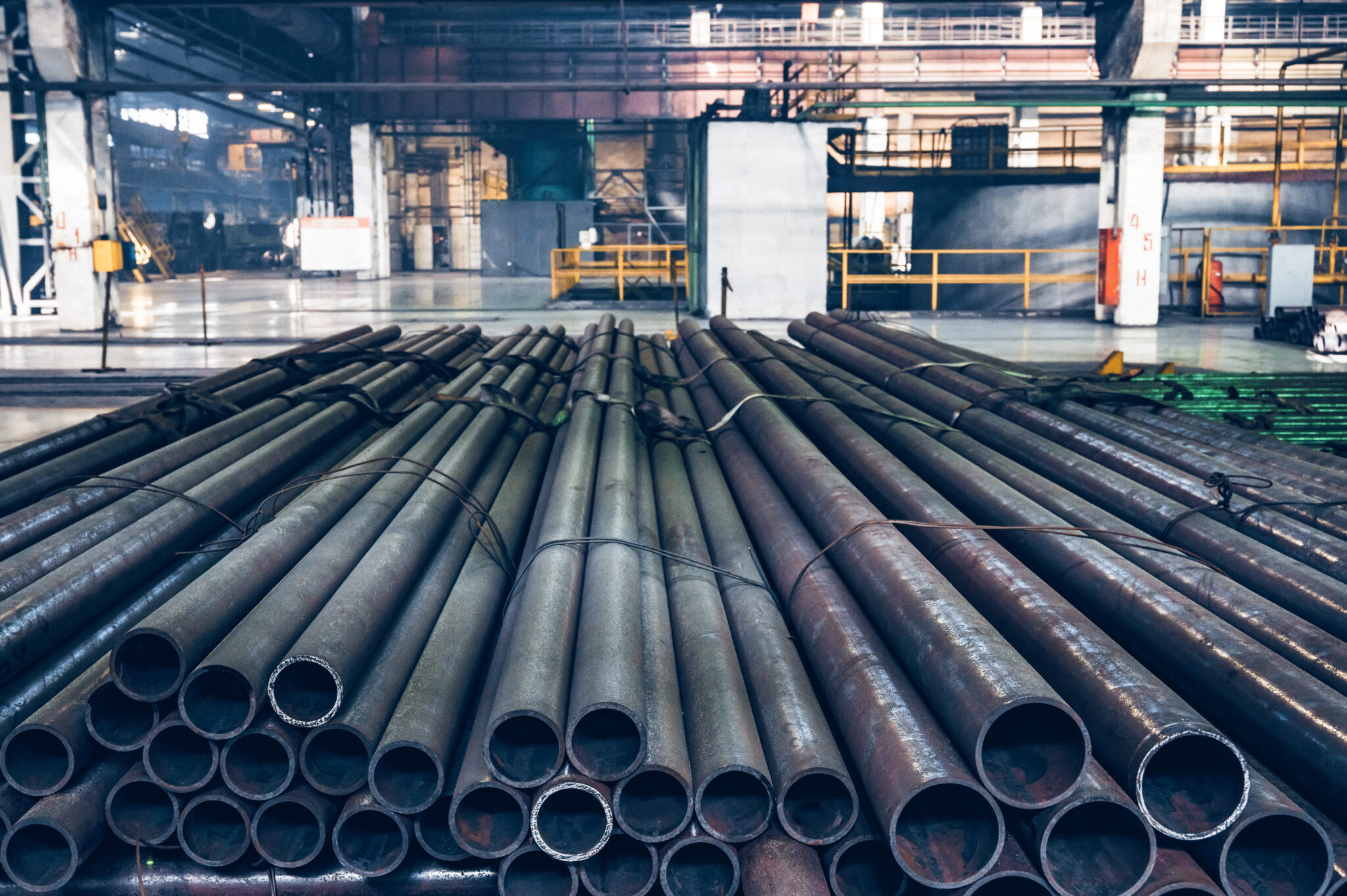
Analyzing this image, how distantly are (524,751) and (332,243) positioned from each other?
74.2 feet

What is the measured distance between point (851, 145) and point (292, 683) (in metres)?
22.5

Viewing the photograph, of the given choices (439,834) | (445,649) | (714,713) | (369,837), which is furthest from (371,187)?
(714,713)

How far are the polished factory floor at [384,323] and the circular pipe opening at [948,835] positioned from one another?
8481mm

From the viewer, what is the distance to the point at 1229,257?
20.7 meters

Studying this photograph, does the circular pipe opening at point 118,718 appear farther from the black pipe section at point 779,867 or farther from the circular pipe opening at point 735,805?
the black pipe section at point 779,867

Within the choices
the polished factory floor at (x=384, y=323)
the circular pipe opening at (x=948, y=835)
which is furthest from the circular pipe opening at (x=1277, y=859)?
the polished factory floor at (x=384, y=323)

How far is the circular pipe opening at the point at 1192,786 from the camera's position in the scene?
2.13 m

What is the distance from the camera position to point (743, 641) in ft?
10.1

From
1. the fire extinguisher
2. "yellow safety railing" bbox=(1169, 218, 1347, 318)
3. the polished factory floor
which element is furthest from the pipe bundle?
the fire extinguisher

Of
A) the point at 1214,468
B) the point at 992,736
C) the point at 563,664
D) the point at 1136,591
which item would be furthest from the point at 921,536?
the point at 1214,468

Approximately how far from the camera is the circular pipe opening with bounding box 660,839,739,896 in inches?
94.5

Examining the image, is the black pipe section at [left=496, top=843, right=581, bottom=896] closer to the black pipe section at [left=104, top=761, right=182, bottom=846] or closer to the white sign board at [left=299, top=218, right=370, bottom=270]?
the black pipe section at [left=104, top=761, right=182, bottom=846]

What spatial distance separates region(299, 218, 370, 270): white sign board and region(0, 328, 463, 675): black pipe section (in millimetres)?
19122

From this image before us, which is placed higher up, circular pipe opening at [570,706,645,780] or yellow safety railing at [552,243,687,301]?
yellow safety railing at [552,243,687,301]
